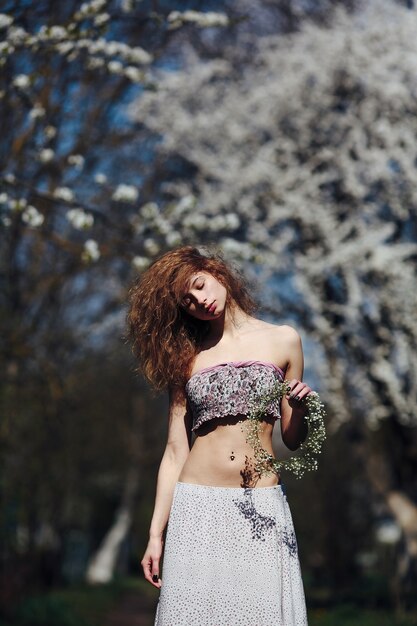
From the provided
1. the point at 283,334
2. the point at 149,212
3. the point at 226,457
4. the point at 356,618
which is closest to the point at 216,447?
the point at 226,457

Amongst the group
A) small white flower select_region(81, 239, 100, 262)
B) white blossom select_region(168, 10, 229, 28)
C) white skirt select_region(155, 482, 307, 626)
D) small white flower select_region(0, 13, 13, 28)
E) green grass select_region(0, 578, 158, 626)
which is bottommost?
green grass select_region(0, 578, 158, 626)

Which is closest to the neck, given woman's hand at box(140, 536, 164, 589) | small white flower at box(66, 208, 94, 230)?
woman's hand at box(140, 536, 164, 589)

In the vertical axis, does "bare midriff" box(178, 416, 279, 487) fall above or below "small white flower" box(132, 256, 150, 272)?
above

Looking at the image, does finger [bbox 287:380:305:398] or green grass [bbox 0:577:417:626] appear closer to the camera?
finger [bbox 287:380:305:398]

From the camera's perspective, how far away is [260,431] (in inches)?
117

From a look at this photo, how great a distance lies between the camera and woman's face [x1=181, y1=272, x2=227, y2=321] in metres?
3.13

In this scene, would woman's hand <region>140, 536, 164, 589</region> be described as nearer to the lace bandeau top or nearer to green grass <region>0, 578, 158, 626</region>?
the lace bandeau top

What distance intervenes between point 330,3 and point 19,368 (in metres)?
5.87

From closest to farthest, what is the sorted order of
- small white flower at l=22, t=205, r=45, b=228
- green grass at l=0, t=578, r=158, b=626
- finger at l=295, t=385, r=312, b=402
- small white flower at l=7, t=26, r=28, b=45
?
finger at l=295, t=385, r=312, b=402 → small white flower at l=7, t=26, r=28, b=45 → small white flower at l=22, t=205, r=45, b=228 → green grass at l=0, t=578, r=158, b=626

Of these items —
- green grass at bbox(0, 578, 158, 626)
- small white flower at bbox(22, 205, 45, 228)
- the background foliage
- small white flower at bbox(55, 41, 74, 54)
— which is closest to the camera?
small white flower at bbox(55, 41, 74, 54)

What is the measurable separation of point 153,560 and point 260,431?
0.55m

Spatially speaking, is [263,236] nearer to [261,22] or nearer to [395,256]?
[395,256]

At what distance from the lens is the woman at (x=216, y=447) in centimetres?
290

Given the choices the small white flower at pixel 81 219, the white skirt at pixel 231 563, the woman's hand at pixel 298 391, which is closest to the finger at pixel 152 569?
the white skirt at pixel 231 563
